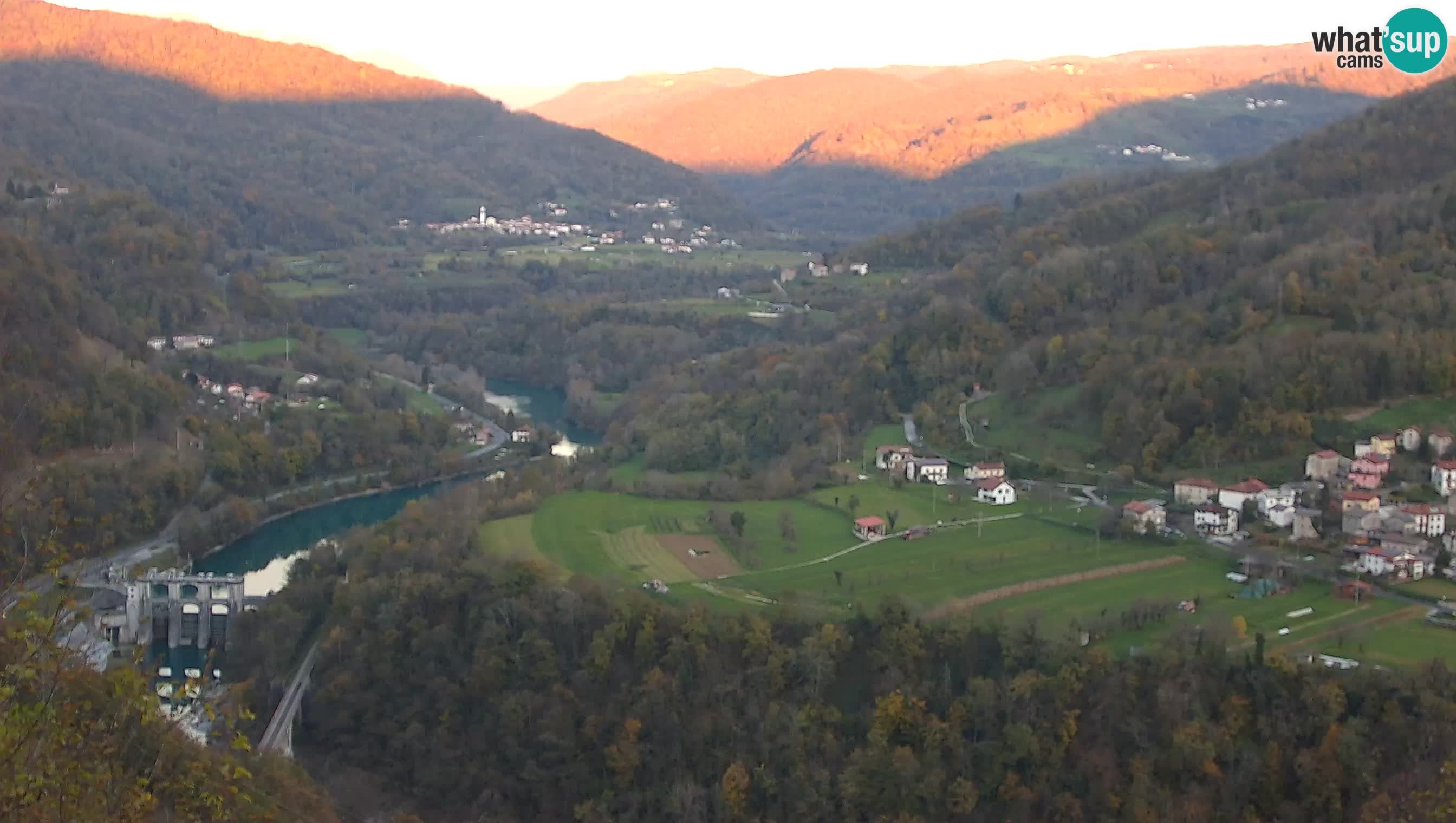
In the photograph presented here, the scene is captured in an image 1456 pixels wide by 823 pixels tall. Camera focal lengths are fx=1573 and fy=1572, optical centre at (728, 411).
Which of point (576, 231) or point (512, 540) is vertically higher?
point (576, 231)

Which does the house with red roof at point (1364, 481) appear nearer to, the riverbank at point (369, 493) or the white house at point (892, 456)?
the white house at point (892, 456)

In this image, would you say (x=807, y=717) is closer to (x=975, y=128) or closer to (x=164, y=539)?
(x=164, y=539)

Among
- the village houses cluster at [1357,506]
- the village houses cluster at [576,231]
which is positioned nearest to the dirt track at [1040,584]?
the village houses cluster at [1357,506]

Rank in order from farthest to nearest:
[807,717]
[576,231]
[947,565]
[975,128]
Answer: [975,128]
[576,231]
[947,565]
[807,717]

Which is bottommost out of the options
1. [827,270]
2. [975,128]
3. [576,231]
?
[827,270]

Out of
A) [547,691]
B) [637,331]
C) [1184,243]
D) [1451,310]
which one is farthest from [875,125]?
[547,691]

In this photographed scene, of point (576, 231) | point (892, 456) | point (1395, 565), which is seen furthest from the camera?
point (576, 231)

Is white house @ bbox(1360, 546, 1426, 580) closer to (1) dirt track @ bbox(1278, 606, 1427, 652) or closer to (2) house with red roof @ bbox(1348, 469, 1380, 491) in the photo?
(1) dirt track @ bbox(1278, 606, 1427, 652)

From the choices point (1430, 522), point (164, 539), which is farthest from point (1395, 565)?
point (164, 539)

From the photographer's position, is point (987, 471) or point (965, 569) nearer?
point (965, 569)
